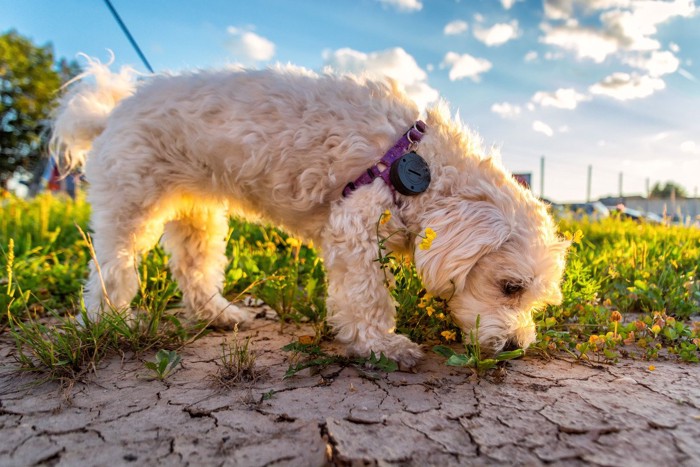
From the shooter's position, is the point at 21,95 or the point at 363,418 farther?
the point at 21,95

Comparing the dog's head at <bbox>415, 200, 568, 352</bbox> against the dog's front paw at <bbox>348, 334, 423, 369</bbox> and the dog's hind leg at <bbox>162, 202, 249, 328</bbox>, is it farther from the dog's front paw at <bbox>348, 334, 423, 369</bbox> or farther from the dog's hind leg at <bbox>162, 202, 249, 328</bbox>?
the dog's hind leg at <bbox>162, 202, 249, 328</bbox>

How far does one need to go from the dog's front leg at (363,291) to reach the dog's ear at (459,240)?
0.94 feet

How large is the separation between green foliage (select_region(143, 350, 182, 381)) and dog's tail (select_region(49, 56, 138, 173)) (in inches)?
83.8

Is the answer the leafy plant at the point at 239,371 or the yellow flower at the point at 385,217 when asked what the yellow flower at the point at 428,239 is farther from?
the leafy plant at the point at 239,371

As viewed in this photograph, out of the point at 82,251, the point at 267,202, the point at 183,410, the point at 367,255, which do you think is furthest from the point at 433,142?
the point at 82,251

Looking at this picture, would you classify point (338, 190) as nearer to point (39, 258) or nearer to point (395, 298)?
point (395, 298)

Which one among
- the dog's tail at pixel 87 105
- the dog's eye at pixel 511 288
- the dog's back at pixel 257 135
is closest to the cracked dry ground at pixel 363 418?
the dog's eye at pixel 511 288

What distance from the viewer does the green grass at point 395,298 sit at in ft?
9.23

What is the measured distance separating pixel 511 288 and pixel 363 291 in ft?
2.77

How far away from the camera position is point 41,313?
4.02m

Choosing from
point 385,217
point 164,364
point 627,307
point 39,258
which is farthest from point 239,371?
point 39,258

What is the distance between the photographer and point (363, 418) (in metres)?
2.05

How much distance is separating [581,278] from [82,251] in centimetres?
509

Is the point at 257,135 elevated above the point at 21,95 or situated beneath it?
situated beneath
